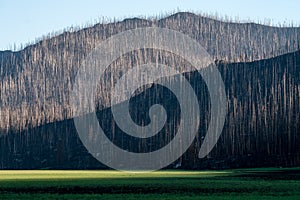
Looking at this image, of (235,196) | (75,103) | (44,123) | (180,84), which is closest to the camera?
(235,196)

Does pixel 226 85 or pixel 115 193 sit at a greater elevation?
pixel 226 85

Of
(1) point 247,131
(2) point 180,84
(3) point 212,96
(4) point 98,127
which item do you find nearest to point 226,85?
(3) point 212,96

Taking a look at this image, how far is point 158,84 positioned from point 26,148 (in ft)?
145

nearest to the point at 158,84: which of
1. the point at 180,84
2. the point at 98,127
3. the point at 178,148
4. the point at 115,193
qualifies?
the point at 180,84

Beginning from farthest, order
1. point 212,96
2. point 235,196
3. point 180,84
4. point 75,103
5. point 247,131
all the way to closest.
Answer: point 75,103
point 180,84
point 212,96
point 247,131
point 235,196

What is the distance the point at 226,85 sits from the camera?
14938 cm

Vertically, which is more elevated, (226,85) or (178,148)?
(226,85)

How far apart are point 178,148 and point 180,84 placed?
2974 centimetres

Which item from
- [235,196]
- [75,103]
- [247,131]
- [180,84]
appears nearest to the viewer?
[235,196]

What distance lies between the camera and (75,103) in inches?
7638

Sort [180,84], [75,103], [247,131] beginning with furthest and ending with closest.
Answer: [75,103] < [180,84] < [247,131]

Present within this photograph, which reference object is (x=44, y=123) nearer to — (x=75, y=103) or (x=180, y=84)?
(x=75, y=103)

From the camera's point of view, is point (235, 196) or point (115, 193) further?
point (115, 193)

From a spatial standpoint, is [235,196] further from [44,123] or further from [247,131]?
[44,123]
